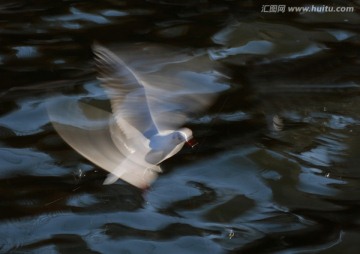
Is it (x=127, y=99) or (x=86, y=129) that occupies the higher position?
(x=127, y=99)

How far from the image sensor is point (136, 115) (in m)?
2.39

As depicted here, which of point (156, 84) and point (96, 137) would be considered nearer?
point (96, 137)

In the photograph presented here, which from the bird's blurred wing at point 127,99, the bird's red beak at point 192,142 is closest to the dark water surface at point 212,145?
the bird's red beak at point 192,142

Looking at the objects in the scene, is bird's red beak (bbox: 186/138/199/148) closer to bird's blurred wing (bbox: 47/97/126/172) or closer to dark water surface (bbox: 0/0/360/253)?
dark water surface (bbox: 0/0/360/253)

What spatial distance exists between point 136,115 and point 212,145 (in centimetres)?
28

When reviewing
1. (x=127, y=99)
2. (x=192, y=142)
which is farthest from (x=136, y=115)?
(x=192, y=142)

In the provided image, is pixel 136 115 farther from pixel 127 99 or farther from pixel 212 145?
pixel 212 145

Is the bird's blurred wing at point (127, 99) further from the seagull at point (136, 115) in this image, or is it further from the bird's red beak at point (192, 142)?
the bird's red beak at point (192, 142)

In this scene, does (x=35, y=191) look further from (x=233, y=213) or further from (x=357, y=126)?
(x=357, y=126)

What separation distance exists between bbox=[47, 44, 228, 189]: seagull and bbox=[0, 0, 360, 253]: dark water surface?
0.04m

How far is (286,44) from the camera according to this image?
129 inches

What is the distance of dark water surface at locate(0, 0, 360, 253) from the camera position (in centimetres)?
207

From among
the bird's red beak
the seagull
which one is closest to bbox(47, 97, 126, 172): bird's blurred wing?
the seagull

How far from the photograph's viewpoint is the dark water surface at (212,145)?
81.4 inches
